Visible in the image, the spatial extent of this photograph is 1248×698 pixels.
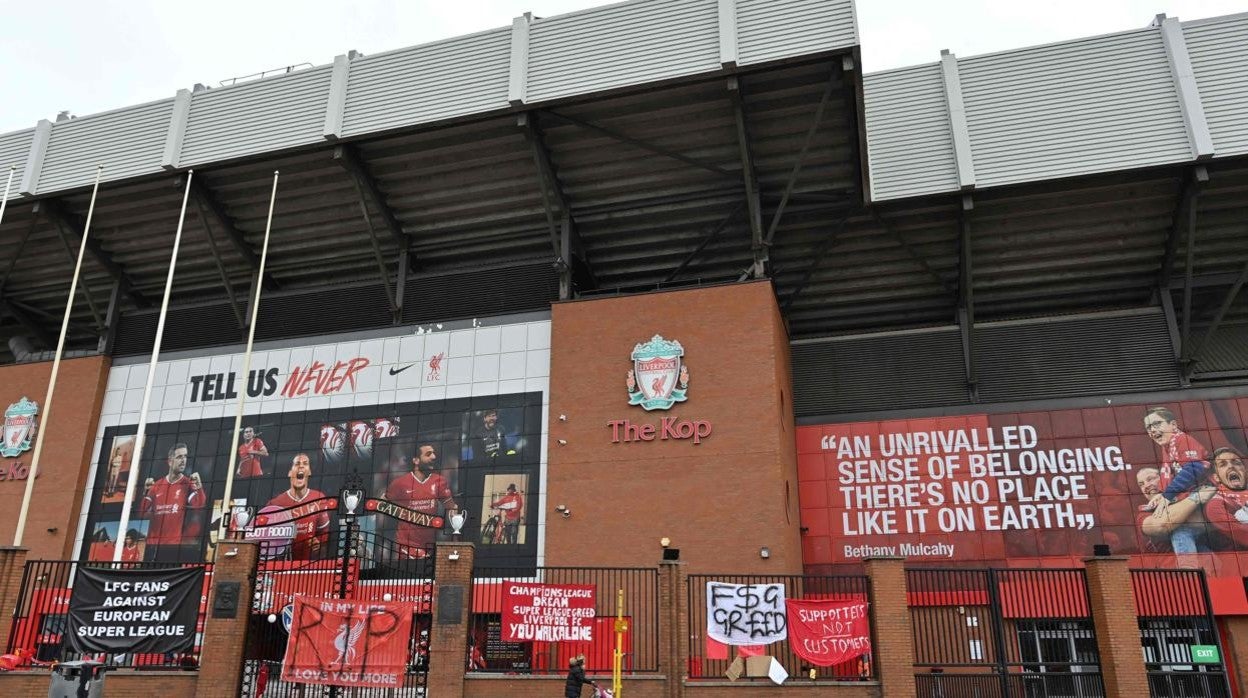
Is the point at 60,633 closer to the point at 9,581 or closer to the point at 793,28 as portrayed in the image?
the point at 9,581

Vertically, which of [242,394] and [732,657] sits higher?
[242,394]

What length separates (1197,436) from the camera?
88.9 ft

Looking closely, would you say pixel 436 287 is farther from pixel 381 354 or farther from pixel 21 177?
pixel 21 177

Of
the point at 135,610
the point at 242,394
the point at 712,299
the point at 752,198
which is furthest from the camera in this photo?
the point at 712,299

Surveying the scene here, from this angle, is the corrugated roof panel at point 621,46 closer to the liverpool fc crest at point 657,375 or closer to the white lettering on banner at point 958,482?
the liverpool fc crest at point 657,375

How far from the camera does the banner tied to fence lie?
57.6 feet

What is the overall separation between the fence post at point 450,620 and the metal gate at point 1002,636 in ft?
29.2

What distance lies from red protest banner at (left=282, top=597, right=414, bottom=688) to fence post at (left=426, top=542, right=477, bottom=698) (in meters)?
0.57

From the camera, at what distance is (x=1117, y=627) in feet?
57.4

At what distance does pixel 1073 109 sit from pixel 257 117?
1006 inches

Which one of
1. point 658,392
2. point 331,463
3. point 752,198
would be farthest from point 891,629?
point 331,463

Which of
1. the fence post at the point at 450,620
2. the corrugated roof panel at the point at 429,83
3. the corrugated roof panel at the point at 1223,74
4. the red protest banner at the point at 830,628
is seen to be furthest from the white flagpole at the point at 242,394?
the corrugated roof panel at the point at 1223,74

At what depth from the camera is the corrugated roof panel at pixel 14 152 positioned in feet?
103

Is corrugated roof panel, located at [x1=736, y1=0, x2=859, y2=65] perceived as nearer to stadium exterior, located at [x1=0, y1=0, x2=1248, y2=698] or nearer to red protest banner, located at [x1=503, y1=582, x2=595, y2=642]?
stadium exterior, located at [x1=0, y1=0, x2=1248, y2=698]
